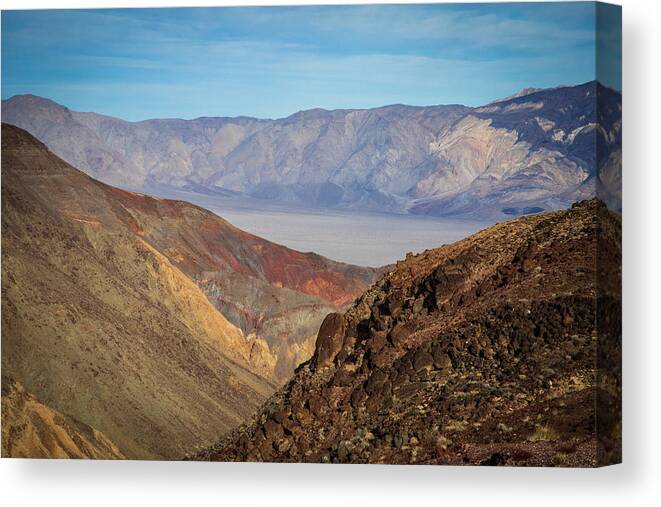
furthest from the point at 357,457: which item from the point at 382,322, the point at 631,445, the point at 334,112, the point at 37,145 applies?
the point at 37,145

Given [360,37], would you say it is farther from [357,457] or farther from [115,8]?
[357,457]

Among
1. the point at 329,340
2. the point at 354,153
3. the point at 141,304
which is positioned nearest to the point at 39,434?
the point at 141,304

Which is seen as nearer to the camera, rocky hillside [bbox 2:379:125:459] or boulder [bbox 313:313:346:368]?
rocky hillside [bbox 2:379:125:459]

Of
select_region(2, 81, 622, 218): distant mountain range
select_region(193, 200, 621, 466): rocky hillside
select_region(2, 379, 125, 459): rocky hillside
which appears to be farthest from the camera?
select_region(2, 379, 125, 459): rocky hillside

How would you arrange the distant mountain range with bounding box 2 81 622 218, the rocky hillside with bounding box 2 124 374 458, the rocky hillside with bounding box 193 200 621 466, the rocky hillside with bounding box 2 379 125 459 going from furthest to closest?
the rocky hillside with bounding box 2 124 374 458, the rocky hillside with bounding box 2 379 125 459, the distant mountain range with bounding box 2 81 622 218, the rocky hillside with bounding box 193 200 621 466

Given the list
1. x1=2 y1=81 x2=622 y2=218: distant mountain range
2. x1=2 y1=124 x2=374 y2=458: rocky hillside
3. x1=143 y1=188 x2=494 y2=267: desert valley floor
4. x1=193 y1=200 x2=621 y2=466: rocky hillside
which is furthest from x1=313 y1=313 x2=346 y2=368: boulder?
x1=2 y1=81 x2=622 y2=218: distant mountain range

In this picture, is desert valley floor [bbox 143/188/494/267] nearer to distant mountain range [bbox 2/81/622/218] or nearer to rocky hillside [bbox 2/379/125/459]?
distant mountain range [bbox 2/81/622/218]

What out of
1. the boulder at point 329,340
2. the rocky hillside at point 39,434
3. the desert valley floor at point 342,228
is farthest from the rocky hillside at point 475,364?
the rocky hillside at point 39,434
